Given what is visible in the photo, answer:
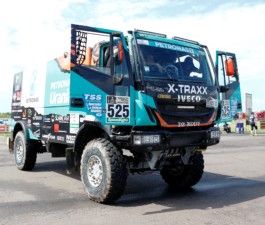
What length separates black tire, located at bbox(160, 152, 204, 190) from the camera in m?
7.18

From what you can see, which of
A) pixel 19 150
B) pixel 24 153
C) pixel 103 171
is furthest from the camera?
pixel 19 150

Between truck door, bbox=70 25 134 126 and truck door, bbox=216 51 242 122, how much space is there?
229cm

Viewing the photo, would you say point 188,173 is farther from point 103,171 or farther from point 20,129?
point 20,129

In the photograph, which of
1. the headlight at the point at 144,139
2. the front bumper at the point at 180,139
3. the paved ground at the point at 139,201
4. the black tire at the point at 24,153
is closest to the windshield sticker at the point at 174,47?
the front bumper at the point at 180,139

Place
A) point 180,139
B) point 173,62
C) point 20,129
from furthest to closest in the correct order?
point 20,129 < point 173,62 < point 180,139

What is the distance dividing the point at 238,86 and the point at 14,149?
6383 mm

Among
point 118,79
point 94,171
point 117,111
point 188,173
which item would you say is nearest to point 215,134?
point 188,173

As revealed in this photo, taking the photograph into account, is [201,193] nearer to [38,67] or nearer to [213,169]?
[213,169]

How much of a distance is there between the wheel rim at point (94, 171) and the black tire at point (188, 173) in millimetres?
1847

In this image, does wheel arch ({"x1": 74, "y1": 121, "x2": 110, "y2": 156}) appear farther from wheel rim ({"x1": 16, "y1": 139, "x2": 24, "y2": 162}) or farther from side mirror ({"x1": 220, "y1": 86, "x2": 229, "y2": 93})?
wheel rim ({"x1": 16, "y1": 139, "x2": 24, "y2": 162})

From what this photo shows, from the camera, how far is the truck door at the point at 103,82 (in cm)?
577

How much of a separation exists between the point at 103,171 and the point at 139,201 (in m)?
0.92

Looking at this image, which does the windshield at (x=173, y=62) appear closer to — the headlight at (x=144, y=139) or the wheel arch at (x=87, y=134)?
the headlight at (x=144, y=139)

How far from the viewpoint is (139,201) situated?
6312 mm
